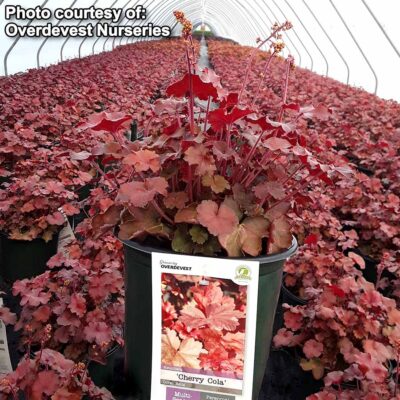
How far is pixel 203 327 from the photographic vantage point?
4.16 feet

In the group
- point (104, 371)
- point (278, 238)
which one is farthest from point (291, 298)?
point (278, 238)

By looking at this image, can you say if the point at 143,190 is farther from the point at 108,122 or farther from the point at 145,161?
the point at 108,122

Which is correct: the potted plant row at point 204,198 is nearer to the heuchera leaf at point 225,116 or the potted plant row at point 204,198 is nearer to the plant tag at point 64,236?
the heuchera leaf at point 225,116

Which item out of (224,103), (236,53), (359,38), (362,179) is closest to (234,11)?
(236,53)

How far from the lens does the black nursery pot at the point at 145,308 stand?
137 cm

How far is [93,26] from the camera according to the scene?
15.3 meters

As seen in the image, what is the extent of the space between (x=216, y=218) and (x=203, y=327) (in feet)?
0.97

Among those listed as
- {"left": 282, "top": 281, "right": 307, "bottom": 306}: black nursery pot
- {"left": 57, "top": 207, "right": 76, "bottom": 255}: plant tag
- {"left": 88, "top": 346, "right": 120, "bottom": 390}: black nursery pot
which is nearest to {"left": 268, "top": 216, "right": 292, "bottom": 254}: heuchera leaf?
{"left": 88, "top": 346, "right": 120, "bottom": 390}: black nursery pot

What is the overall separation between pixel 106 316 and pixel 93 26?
1508 cm

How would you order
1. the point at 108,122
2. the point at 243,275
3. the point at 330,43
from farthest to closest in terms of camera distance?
1. the point at 330,43
2. the point at 108,122
3. the point at 243,275

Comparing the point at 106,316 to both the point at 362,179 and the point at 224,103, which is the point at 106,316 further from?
the point at 362,179

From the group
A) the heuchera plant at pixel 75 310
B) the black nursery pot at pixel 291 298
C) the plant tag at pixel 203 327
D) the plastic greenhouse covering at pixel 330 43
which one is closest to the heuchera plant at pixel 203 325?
the plant tag at pixel 203 327

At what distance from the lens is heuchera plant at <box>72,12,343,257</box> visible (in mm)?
1296

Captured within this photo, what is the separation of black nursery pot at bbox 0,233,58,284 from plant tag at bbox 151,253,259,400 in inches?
75.5
